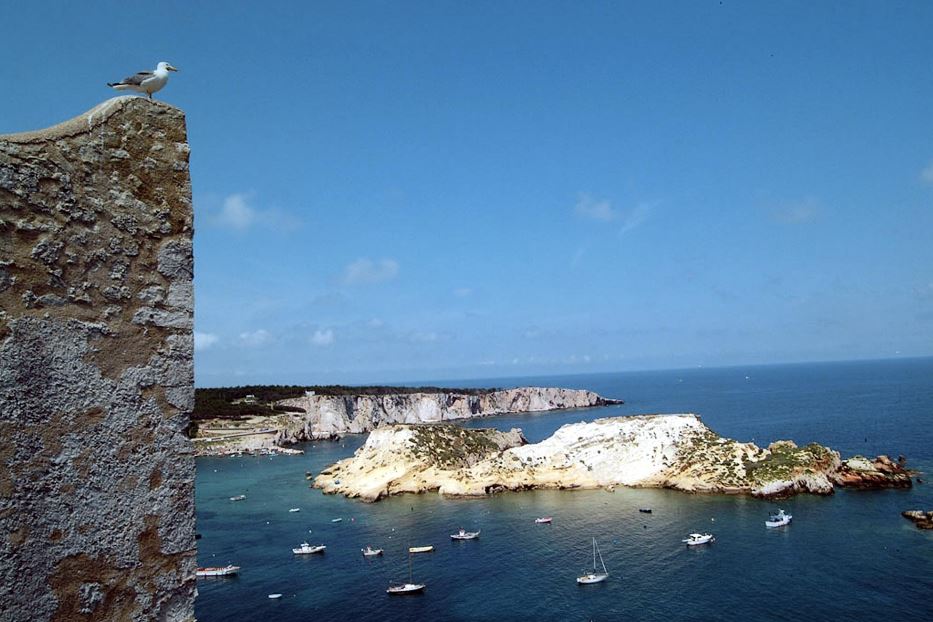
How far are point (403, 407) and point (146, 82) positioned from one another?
13392cm

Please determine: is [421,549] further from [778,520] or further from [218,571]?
[778,520]

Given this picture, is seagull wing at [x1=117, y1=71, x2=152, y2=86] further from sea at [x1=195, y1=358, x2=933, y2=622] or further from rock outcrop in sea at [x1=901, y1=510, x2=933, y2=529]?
rock outcrop in sea at [x1=901, y1=510, x2=933, y2=529]

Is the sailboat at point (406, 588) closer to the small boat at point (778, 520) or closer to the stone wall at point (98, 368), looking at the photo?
the small boat at point (778, 520)

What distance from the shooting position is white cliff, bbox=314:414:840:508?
56.1 metres

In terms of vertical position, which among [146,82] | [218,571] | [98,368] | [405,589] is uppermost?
[146,82]

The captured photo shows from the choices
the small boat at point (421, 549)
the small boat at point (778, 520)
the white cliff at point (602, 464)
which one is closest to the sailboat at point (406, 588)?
the small boat at point (421, 549)

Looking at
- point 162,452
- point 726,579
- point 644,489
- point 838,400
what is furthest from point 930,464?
point 838,400

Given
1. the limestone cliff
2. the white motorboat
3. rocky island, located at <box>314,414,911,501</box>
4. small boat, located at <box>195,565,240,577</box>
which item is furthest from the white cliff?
the limestone cliff

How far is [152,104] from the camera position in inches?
159

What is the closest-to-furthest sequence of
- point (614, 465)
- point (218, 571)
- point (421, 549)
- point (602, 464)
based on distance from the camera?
point (218, 571), point (421, 549), point (614, 465), point (602, 464)

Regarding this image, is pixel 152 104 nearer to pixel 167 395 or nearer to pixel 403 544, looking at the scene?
pixel 167 395

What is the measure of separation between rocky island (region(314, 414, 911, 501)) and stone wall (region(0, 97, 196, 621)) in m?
58.4

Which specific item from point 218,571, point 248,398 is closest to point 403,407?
point 248,398

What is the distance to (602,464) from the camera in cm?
6219
